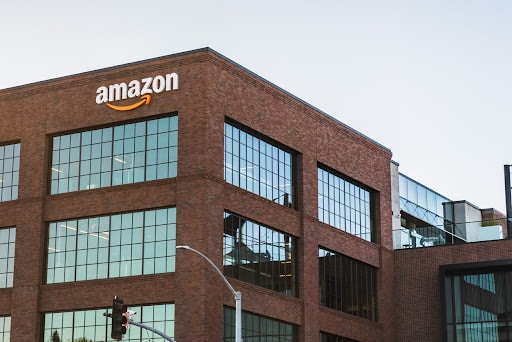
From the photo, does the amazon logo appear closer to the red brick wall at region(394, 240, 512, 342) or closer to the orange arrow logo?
the orange arrow logo

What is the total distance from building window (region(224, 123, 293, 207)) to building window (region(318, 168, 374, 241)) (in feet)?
11.1

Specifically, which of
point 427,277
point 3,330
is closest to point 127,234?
point 3,330

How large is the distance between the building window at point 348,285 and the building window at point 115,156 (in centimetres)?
1254

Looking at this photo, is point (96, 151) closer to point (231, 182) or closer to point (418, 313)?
point (231, 182)

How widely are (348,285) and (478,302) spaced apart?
24.7 ft

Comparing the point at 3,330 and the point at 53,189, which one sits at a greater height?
the point at 53,189

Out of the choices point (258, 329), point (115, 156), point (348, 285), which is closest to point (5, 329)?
point (115, 156)

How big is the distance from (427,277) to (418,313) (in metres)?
2.22

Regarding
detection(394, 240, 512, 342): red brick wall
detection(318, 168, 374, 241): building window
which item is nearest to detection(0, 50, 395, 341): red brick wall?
detection(318, 168, 374, 241): building window

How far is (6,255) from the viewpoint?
5525 cm

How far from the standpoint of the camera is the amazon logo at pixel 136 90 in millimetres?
52719

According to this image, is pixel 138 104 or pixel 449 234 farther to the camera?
pixel 449 234

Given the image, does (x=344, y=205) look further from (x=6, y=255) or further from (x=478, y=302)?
(x=6, y=255)

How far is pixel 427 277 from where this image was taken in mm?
65500
